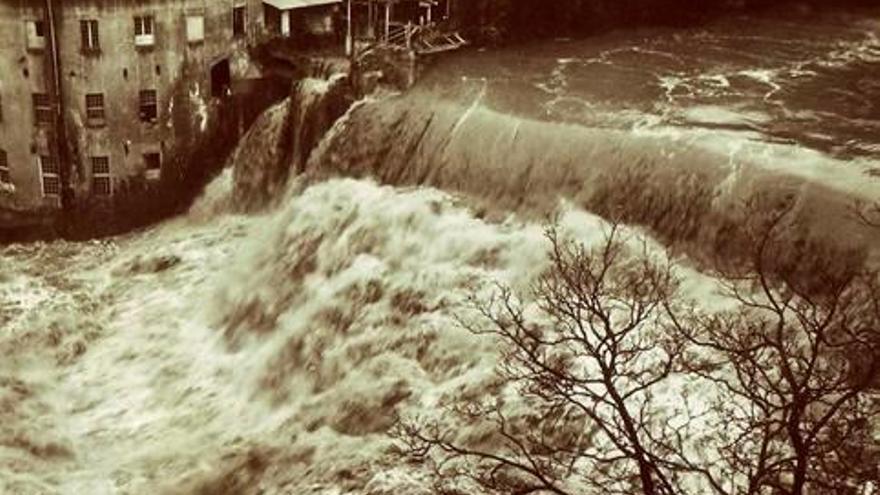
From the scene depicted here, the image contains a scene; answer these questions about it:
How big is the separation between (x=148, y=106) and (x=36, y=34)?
168 inches

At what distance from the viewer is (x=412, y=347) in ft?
84.4

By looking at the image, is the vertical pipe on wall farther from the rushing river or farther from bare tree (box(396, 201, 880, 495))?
bare tree (box(396, 201, 880, 495))

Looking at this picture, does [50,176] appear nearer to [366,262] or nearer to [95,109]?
[95,109]

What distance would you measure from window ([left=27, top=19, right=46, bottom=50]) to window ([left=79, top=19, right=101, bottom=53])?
1.25m

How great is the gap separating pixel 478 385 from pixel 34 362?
1476 centimetres

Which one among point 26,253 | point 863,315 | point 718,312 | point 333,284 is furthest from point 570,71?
point 26,253

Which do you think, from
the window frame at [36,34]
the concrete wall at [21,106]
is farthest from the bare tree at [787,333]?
the concrete wall at [21,106]

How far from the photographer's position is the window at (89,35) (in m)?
35.3

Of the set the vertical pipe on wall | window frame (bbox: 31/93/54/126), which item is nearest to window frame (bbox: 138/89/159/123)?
the vertical pipe on wall

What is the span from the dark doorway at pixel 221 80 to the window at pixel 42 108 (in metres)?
5.56

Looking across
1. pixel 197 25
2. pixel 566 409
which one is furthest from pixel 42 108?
pixel 566 409

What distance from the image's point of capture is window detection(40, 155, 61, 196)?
121 feet

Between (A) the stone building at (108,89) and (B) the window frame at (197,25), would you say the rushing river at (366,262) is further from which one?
(B) the window frame at (197,25)

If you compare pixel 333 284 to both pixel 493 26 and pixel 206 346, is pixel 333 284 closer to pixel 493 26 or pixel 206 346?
pixel 206 346
